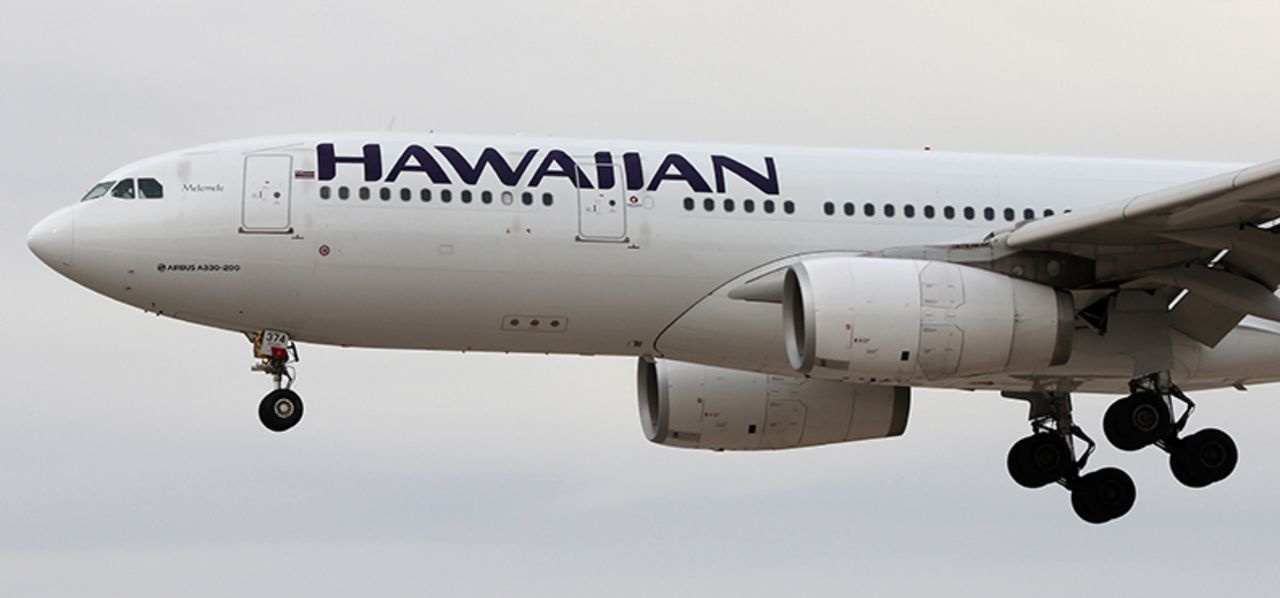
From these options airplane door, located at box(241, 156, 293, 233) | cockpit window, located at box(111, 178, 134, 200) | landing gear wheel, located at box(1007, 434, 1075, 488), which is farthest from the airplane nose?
landing gear wheel, located at box(1007, 434, 1075, 488)

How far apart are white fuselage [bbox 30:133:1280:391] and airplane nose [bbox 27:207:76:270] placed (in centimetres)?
7

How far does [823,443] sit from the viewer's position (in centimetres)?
4103

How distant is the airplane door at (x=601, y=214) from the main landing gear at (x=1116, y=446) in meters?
7.06

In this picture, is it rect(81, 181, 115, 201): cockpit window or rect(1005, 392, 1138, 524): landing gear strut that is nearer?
rect(81, 181, 115, 201): cockpit window

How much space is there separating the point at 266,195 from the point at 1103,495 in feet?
41.5

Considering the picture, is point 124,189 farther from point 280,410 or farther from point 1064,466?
point 1064,466

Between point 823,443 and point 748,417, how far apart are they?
4.13 ft

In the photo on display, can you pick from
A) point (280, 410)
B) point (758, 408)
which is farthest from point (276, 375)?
point (758, 408)

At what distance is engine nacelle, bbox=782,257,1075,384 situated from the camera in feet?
114

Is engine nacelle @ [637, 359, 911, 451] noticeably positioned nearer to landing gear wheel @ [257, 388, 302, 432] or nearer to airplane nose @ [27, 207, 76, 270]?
landing gear wheel @ [257, 388, 302, 432]

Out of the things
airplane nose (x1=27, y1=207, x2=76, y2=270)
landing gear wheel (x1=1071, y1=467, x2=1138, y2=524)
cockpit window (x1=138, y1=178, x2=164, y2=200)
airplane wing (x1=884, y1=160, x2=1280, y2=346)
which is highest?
cockpit window (x1=138, y1=178, x2=164, y2=200)

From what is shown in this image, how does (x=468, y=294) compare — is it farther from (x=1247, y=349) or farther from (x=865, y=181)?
(x=1247, y=349)

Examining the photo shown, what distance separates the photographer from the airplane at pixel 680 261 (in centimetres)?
3512

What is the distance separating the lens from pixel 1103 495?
39688 mm
